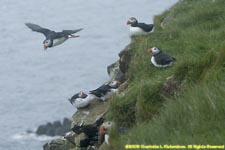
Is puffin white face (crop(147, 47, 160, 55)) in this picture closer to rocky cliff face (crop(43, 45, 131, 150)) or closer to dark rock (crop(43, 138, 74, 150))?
rocky cliff face (crop(43, 45, 131, 150))

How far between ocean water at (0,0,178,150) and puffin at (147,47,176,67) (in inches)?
1150

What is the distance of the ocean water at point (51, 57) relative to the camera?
4822cm

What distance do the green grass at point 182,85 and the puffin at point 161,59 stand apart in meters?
0.15

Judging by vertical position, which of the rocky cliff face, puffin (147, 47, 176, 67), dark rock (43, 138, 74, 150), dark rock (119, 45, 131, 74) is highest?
puffin (147, 47, 176, 67)

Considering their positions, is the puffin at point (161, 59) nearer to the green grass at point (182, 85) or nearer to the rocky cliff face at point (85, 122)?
the green grass at point (182, 85)

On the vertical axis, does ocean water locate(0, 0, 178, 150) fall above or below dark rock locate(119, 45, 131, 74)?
below

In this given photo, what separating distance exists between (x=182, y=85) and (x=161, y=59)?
67.2 inches

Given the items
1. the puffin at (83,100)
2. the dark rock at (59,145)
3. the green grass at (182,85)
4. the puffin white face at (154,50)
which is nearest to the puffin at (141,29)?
the green grass at (182,85)

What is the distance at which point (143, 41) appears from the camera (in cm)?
1436

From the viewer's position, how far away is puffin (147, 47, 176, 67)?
12.0m

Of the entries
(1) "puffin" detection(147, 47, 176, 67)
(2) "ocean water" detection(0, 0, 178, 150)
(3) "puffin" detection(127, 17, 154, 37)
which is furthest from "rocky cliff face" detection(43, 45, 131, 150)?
(2) "ocean water" detection(0, 0, 178, 150)

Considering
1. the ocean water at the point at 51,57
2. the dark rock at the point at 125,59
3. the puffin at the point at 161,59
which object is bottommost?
the ocean water at the point at 51,57

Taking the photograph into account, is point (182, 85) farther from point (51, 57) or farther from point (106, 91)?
point (51, 57)

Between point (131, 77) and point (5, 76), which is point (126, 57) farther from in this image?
point (5, 76)
